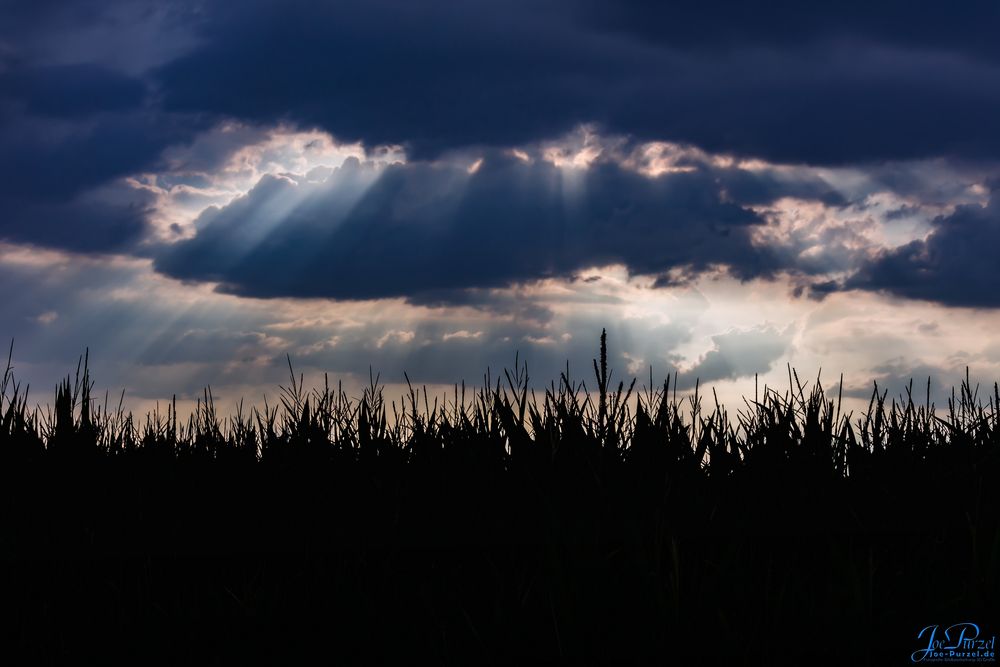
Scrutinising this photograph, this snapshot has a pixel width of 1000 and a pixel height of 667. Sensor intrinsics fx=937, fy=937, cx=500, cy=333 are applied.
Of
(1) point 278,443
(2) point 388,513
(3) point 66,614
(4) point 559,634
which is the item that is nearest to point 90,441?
(1) point 278,443

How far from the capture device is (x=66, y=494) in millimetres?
5711

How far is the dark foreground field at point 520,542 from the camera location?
355 centimetres

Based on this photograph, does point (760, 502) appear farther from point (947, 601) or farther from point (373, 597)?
point (373, 597)

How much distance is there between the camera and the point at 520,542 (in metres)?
4.22

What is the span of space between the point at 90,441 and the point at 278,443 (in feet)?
6.03

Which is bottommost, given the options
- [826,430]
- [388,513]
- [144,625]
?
[144,625]

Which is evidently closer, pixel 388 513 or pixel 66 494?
pixel 388 513
